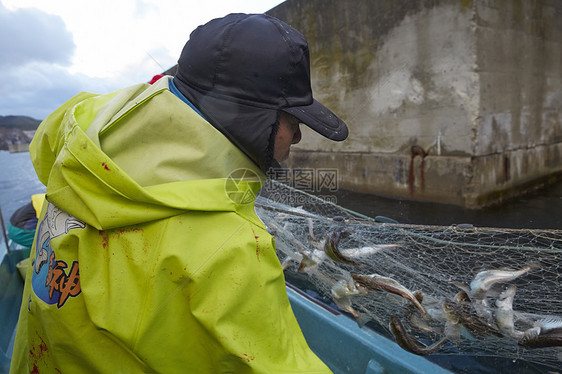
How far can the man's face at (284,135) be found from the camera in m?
1.17

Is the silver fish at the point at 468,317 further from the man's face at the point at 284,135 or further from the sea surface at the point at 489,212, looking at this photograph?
the sea surface at the point at 489,212

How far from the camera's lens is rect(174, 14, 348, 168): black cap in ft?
3.45

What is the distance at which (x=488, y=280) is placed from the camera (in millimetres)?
2131

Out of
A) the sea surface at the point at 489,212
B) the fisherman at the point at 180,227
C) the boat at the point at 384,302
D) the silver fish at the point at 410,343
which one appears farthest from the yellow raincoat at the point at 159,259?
the sea surface at the point at 489,212

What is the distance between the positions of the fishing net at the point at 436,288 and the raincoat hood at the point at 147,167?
5.25ft

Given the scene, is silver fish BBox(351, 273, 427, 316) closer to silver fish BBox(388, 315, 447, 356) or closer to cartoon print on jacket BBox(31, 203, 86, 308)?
silver fish BBox(388, 315, 447, 356)

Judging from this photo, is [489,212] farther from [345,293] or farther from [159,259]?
[159,259]

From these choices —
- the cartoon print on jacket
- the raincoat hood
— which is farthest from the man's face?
the cartoon print on jacket

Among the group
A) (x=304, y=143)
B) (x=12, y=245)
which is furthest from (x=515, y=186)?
(x=12, y=245)

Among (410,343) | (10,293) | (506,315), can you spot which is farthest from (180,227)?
(10,293)

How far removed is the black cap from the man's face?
48 mm

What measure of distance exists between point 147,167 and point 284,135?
0.46 m

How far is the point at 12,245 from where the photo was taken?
14.2ft

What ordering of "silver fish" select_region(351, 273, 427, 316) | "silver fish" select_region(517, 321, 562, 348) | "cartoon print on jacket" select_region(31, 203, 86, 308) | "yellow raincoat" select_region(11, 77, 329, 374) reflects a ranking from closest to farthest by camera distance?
"yellow raincoat" select_region(11, 77, 329, 374) < "cartoon print on jacket" select_region(31, 203, 86, 308) < "silver fish" select_region(517, 321, 562, 348) < "silver fish" select_region(351, 273, 427, 316)
